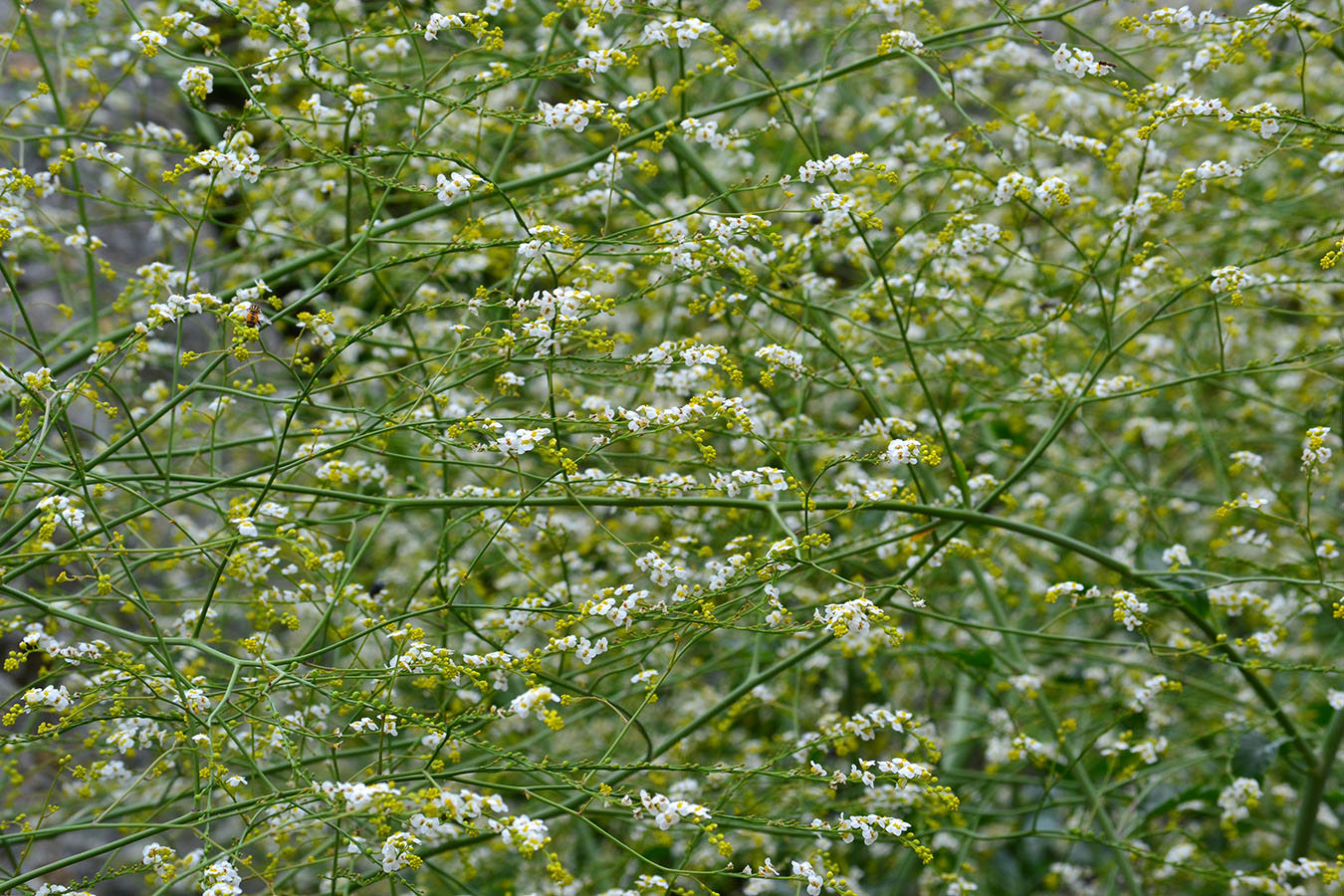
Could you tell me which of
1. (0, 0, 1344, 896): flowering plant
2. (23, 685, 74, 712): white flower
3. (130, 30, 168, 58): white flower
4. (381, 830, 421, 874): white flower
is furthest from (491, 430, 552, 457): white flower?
(130, 30, 168, 58): white flower

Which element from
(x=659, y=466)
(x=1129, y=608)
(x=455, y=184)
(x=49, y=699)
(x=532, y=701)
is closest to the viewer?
(x=532, y=701)

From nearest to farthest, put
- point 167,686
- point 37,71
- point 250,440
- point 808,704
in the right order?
point 167,686, point 250,440, point 808,704, point 37,71

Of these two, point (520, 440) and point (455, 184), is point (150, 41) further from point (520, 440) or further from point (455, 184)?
point (520, 440)

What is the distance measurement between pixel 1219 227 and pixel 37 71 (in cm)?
412

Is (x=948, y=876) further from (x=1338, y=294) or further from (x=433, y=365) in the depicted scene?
(x=1338, y=294)

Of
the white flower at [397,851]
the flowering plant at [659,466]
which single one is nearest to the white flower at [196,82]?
the flowering plant at [659,466]

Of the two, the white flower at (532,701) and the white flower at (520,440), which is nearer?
the white flower at (532,701)

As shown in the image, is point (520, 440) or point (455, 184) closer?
point (520, 440)

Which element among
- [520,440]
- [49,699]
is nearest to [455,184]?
[520,440]

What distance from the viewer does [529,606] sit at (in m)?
2.06

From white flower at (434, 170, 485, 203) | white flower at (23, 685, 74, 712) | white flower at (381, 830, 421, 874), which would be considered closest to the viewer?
white flower at (381, 830, 421, 874)

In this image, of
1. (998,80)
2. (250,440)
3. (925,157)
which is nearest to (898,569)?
(925,157)

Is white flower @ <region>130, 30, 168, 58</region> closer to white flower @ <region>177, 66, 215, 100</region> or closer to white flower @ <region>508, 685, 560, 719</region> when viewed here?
white flower @ <region>177, 66, 215, 100</region>

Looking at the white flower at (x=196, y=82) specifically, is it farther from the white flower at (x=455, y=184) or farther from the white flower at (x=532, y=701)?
the white flower at (x=532, y=701)
